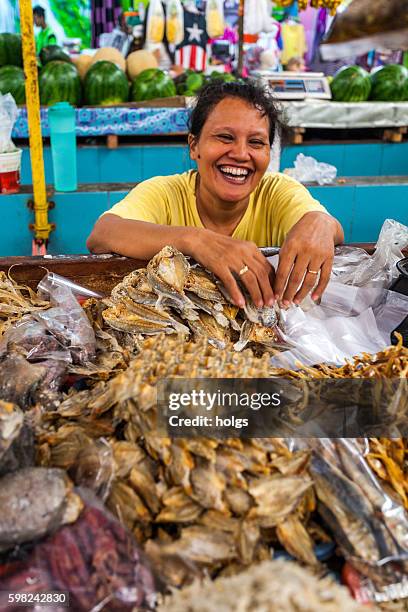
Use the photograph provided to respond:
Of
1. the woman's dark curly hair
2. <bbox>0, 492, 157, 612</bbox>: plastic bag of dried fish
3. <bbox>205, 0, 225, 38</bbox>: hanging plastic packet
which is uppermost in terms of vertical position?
<bbox>205, 0, 225, 38</bbox>: hanging plastic packet

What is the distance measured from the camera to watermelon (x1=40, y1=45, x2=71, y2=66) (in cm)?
554

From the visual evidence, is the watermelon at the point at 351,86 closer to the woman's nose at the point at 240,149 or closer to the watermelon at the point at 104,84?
the watermelon at the point at 104,84

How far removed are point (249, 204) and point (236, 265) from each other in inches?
32.6

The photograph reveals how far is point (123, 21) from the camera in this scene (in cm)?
791

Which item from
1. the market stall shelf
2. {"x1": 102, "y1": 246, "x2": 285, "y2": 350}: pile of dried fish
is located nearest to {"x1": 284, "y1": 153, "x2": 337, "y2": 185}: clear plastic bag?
the market stall shelf

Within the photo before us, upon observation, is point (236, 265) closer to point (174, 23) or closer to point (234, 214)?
point (234, 214)

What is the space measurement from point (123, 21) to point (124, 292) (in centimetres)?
767

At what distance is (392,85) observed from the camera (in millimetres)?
5707

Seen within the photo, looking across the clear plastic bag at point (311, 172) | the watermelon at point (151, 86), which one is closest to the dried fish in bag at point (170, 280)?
the clear plastic bag at point (311, 172)

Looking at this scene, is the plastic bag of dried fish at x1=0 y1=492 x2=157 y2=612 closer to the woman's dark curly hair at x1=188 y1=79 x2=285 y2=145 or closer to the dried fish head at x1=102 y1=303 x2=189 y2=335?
the dried fish head at x1=102 y1=303 x2=189 y2=335

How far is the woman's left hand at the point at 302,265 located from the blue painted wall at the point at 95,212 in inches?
90.6

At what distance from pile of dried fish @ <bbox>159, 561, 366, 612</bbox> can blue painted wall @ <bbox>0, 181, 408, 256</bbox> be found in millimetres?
3202

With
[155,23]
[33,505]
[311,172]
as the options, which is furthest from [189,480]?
[155,23]

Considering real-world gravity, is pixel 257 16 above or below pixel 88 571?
above
